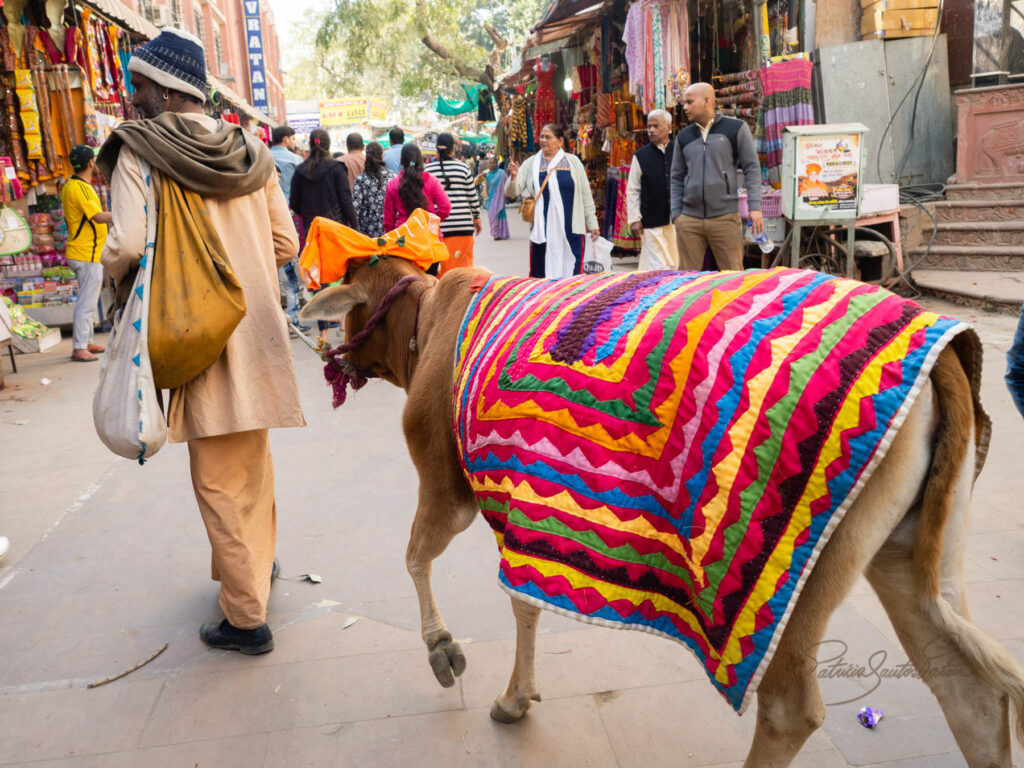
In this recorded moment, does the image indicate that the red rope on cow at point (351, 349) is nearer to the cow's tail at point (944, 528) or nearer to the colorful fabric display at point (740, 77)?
the cow's tail at point (944, 528)

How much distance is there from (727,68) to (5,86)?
8.20 meters

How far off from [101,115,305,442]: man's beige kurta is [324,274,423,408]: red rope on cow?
0.16 m

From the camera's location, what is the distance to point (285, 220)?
11.1ft

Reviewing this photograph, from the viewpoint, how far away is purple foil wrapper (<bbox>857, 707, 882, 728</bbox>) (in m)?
2.52

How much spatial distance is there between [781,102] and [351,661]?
7982 mm

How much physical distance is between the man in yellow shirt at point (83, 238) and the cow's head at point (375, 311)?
6.05 metres

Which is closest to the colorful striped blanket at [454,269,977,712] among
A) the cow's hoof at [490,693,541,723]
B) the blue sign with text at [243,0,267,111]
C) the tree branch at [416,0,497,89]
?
the cow's hoof at [490,693,541,723]

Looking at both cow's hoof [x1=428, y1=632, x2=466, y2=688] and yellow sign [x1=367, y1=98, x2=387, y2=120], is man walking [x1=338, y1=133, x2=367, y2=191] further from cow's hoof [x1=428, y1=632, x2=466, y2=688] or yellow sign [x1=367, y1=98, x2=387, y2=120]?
yellow sign [x1=367, y1=98, x2=387, y2=120]

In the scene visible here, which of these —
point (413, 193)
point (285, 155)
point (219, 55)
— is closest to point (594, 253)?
point (413, 193)

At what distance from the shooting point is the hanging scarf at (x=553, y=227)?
25.2ft

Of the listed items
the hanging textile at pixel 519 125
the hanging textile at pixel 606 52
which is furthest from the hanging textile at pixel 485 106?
the hanging textile at pixel 606 52

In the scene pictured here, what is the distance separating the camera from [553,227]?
7754 mm

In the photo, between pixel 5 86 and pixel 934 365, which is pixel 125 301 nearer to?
pixel 934 365

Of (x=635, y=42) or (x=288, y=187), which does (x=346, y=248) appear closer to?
(x=288, y=187)
